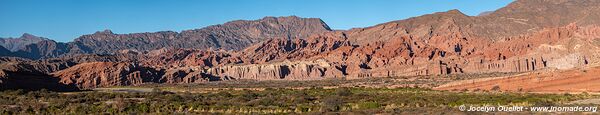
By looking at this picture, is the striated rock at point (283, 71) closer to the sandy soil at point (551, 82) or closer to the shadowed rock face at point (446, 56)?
the shadowed rock face at point (446, 56)

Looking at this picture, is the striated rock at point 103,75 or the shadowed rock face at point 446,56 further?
the shadowed rock face at point 446,56

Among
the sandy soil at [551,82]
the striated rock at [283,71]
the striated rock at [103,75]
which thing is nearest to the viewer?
the sandy soil at [551,82]

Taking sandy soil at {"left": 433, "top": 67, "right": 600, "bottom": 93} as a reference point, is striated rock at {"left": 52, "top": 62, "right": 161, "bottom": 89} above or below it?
above

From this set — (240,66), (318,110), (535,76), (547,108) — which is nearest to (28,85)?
(318,110)

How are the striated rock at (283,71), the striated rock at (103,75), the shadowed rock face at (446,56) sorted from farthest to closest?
the striated rock at (283,71)
the shadowed rock face at (446,56)
the striated rock at (103,75)

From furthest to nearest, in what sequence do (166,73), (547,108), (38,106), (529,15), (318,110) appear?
(529,15), (166,73), (38,106), (318,110), (547,108)

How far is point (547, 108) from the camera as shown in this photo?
33.9m

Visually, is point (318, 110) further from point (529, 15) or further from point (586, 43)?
point (529, 15)

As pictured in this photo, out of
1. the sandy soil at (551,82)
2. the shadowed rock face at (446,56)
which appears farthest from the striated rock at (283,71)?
the sandy soil at (551,82)

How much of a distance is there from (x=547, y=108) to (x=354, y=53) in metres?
138

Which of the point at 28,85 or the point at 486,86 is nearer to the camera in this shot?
the point at 486,86

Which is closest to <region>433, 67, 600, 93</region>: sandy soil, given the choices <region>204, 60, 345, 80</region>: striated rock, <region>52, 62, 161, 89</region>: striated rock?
<region>52, 62, 161, 89</region>: striated rock

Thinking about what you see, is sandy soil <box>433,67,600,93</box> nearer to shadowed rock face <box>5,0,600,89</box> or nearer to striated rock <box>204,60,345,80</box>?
shadowed rock face <box>5,0,600,89</box>

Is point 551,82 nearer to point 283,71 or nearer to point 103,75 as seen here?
point 103,75
